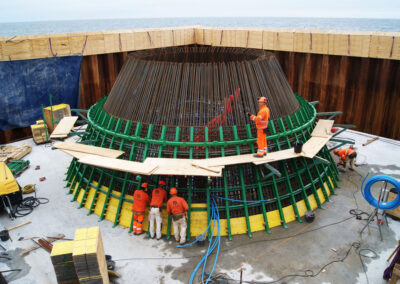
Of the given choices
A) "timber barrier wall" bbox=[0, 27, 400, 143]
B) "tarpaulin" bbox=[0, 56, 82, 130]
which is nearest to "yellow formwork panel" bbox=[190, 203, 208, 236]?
"tarpaulin" bbox=[0, 56, 82, 130]

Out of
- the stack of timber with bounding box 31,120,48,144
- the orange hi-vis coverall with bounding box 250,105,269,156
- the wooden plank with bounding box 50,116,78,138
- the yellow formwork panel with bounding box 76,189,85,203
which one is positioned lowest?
the yellow formwork panel with bounding box 76,189,85,203

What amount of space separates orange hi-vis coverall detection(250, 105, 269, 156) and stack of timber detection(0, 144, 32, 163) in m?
11.4

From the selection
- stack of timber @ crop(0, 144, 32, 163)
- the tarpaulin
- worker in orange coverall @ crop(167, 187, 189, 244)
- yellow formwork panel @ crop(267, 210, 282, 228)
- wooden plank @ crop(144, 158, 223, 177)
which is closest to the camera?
wooden plank @ crop(144, 158, 223, 177)

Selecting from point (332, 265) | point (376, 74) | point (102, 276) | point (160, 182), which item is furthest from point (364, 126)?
point (102, 276)

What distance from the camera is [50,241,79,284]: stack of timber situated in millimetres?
7629

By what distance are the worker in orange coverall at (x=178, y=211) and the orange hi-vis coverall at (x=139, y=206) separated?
34.4 inches

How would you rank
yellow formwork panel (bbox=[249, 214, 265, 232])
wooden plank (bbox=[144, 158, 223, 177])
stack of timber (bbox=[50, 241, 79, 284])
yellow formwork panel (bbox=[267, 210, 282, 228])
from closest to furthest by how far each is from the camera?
stack of timber (bbox=[50, 241, 79, 284]) → wooden plank (bbox=[144, 158, 223, 177]) → yellow formwork panel (bbox=[249, 214, 265, 232]) → yellow formwork panel (bbox=[267, 210, 282, 228])

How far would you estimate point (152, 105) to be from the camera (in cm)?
1105

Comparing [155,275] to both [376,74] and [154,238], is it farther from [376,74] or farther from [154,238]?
[376,74]

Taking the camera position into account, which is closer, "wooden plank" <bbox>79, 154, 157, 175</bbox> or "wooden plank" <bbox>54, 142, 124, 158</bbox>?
"wooden plank" <bbox>79, 154, 157, 175</bbox>

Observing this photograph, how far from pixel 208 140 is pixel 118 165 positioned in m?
2.86

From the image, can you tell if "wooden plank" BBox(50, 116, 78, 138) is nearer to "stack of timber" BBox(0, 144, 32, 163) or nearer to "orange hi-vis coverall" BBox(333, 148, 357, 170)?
"stack of timber" BBox(0, 144, 32, 163)

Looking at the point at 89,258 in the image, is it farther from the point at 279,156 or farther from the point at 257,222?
the point at 279,156

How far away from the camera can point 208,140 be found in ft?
33.9
